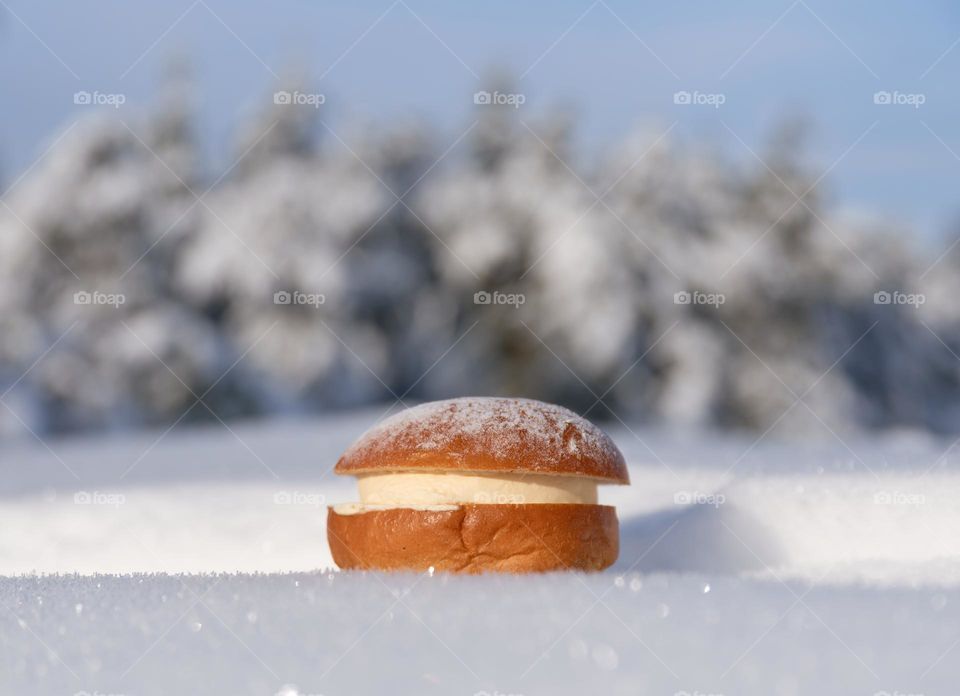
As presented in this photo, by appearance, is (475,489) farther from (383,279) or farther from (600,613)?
(383,279)

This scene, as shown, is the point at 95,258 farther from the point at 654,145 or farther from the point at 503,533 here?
the point at 503,533

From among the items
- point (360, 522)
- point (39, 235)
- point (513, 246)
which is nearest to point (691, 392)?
point (513, 246)

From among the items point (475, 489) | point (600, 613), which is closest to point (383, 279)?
point (475, 489)

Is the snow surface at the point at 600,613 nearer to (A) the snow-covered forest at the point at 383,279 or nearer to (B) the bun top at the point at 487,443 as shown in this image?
(B) the bun top at the point at 487,443

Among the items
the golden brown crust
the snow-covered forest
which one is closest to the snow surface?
the golden brown crust

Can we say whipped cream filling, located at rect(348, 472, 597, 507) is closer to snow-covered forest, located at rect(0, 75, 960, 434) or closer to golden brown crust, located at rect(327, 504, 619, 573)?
golden brown crust, located at rect(327, 504, 619, 573)

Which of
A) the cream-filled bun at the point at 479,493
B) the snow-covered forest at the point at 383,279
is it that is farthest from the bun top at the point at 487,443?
the snow-covered forest at the point at 383,279
